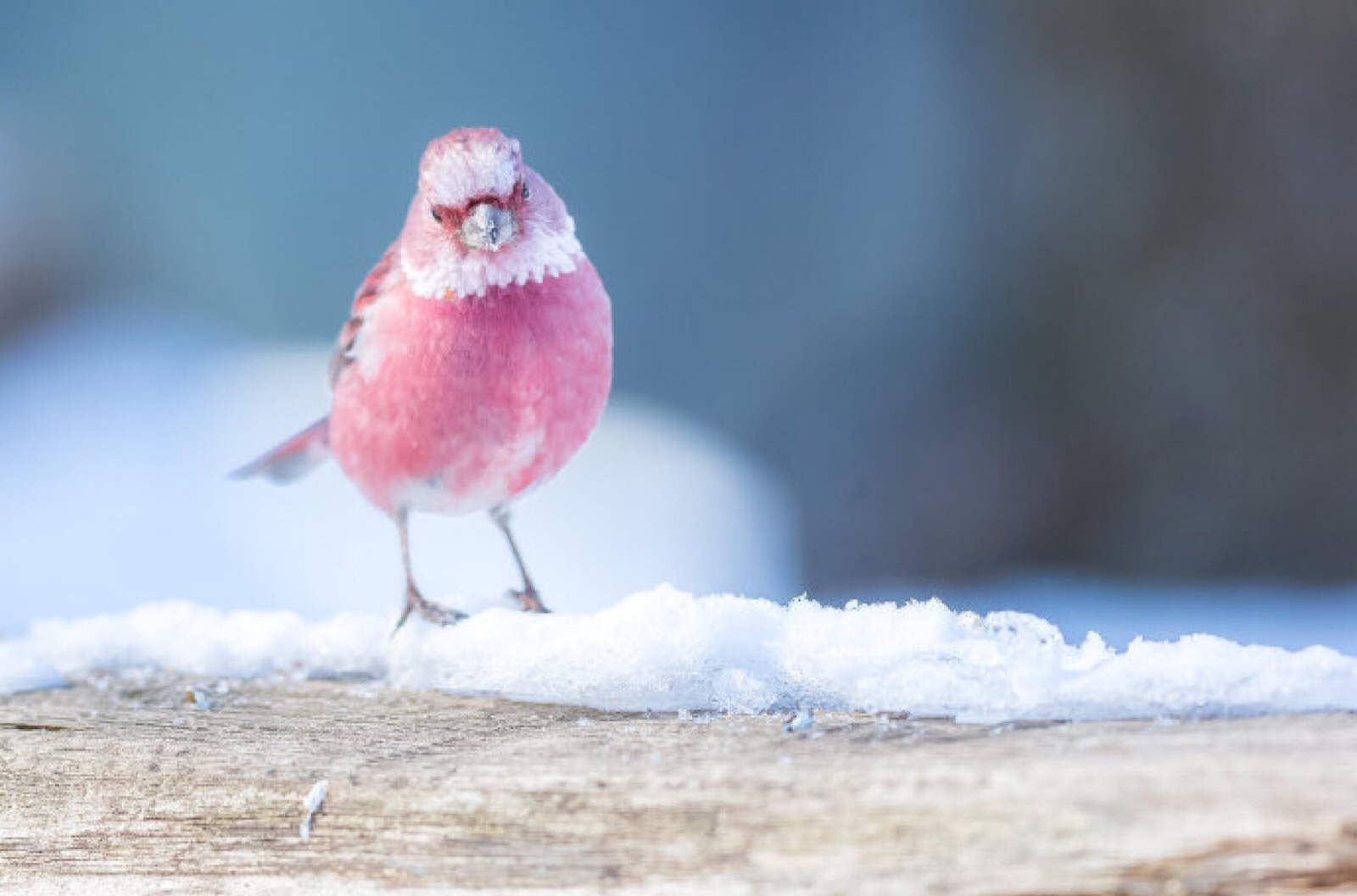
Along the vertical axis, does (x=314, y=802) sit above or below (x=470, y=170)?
below

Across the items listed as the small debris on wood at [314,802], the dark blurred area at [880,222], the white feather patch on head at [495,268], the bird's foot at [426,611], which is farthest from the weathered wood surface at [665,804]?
the dark blurred area at [880,222]

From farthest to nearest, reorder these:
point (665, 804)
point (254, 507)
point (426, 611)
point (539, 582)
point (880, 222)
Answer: point (880, 222)
point (254, 507)
point (539, 582)
point (426, 611)
point (665, 804)

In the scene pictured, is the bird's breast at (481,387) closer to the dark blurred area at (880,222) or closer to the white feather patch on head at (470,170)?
the white feather patch on head at (470,170)

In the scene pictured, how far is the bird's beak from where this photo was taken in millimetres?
932

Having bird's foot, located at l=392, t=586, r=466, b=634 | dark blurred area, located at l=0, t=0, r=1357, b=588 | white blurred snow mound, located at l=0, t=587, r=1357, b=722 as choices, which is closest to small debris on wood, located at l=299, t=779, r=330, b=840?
white blurred snow mound, located at l=0, t=587, r=1357, b=722

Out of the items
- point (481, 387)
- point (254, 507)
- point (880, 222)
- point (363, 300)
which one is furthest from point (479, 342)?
Answer: point (880, 222)

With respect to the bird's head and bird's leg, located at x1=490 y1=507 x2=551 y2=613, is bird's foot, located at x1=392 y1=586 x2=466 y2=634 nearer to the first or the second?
bird's leg, located at x1=490 y1=507 x2=551 y2=613

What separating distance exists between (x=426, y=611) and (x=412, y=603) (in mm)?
20

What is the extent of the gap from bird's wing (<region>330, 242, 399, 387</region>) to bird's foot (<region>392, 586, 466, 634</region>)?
19 cm

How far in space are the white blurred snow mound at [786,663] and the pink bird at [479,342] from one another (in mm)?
119

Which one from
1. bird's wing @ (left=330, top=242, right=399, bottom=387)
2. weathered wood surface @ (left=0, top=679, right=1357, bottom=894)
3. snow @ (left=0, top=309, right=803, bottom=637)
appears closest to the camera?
weathered wood surface @ (left=0, top=679, right=1357, bottom=894)

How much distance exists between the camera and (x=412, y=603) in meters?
1.07

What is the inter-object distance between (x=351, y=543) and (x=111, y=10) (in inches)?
43.2

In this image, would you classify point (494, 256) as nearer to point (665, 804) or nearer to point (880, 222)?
point (665, 804)
